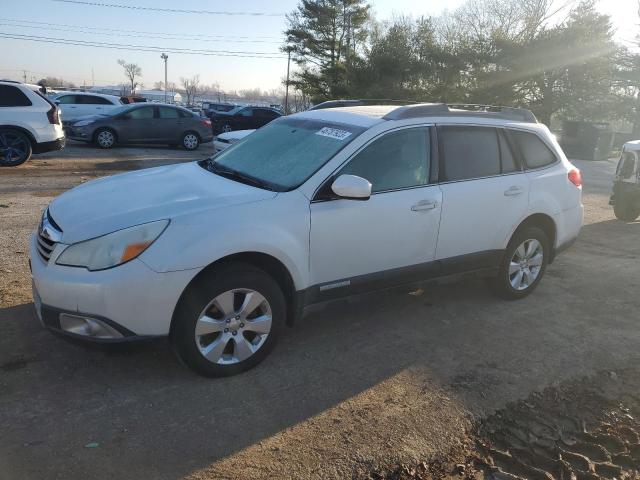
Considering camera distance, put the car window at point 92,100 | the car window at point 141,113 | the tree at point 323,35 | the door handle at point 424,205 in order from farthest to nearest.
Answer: the tree at point 323,35
the car window at point 92,100
the car window at point 141,113
the door handle at point 424,205

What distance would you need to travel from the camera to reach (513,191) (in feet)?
15.5

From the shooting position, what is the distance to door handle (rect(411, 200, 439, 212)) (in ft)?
13.4

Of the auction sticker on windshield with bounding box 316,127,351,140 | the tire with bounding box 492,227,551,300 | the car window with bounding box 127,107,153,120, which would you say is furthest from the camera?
the car window with bounding box 127,107,153,120

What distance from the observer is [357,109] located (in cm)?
465

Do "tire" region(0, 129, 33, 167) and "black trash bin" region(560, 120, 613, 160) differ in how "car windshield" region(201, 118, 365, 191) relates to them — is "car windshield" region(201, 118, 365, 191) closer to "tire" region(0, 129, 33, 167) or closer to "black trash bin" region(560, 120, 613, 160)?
"tire" region(0, 129, 33, 167)

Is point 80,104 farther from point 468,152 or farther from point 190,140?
point 468,152

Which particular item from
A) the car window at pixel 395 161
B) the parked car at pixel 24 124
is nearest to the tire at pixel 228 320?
the car window at pixel 395 161

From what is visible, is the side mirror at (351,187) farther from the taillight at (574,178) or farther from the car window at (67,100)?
the car window at (67,100)

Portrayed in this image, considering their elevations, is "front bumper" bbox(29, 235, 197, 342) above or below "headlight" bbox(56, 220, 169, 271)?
below

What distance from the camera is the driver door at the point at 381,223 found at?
3.71 meters

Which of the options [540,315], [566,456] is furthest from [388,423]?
[540,315]

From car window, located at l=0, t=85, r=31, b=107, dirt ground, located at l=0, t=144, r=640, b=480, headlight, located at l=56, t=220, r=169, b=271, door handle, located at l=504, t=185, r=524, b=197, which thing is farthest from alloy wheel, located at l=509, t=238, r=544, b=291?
car window, located at l=0, t=85, r=31, b=107

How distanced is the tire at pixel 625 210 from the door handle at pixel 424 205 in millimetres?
6478

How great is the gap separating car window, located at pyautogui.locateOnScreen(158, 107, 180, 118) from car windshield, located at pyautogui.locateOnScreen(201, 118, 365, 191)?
514 inches
